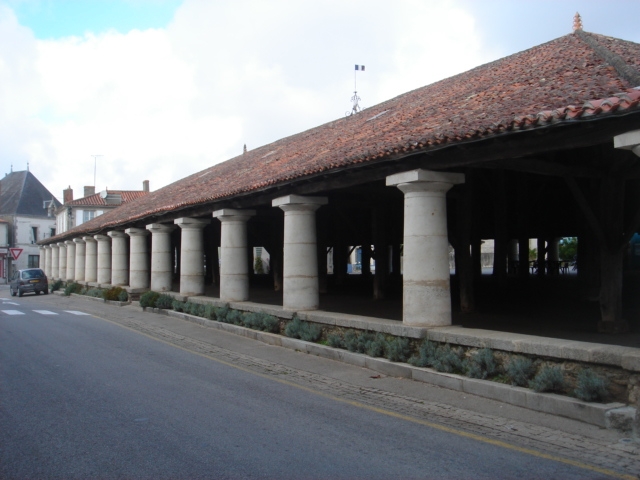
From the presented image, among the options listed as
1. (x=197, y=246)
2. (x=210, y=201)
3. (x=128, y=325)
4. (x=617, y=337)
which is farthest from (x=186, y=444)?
(x=197, y=246)

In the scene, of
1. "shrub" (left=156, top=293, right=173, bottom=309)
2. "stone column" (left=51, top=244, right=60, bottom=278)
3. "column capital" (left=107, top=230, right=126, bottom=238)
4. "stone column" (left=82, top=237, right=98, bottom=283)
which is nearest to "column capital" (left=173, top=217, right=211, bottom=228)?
"shrub" (left=156, top=293, right=173, bottom=309)

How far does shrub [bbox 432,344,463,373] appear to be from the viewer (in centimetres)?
837

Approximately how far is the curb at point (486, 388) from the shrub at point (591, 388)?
3.1 inches

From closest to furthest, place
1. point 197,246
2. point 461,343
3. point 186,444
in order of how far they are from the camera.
A: point 186,444 → point 461,343 → point 197,246

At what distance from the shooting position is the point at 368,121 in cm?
1581

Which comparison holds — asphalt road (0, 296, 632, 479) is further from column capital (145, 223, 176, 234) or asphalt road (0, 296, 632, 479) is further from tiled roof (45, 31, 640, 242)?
column capital (145, 223, 176, 234)

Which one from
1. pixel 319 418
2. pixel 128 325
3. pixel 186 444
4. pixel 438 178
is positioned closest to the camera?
pixel 186 444

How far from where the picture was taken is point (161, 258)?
22.0 meters

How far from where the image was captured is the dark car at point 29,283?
1384 inches

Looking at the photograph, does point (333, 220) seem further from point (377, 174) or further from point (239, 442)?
point (239, 442)

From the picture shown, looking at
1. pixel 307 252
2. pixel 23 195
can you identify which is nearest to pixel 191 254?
pixel 307 252

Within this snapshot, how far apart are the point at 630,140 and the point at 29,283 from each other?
35.4 m

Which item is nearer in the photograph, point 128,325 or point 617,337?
point 617,337

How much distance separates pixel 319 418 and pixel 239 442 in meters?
1.32
